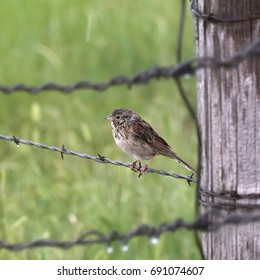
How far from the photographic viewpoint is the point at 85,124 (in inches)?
348

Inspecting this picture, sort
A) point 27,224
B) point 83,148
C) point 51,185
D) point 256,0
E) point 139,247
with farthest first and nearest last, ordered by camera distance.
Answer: point 83,148, point 51,185, point 27,224, point 139,247, point 256,0

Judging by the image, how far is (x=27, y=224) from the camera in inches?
288

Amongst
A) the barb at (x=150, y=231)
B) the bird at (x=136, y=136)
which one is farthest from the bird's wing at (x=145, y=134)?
the barb at (x=150, y=231)

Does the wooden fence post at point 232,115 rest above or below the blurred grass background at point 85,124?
below

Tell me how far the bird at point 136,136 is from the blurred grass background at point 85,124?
0.62 m

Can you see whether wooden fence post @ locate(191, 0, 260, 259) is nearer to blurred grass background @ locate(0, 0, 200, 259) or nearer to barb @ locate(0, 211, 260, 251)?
barb @ locate(0, 211, 260, 251)

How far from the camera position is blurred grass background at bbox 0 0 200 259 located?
702 centimetres

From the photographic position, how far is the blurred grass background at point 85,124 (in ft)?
23.0

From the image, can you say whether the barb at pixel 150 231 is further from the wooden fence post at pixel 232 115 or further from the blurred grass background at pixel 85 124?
the blurred grass background at pixel 85 124

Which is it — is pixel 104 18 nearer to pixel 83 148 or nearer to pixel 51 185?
pixel 83 148

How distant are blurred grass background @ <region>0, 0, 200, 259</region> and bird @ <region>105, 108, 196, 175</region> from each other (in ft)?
2.02

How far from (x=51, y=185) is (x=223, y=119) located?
4376mm

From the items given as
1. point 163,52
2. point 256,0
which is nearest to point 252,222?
point 256,0

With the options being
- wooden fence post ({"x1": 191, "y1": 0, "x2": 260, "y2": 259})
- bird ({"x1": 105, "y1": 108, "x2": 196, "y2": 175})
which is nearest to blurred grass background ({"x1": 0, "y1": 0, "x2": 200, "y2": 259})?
bird ({"x1": 105, "y1": 108, "x2": 196, "y2": 175})
